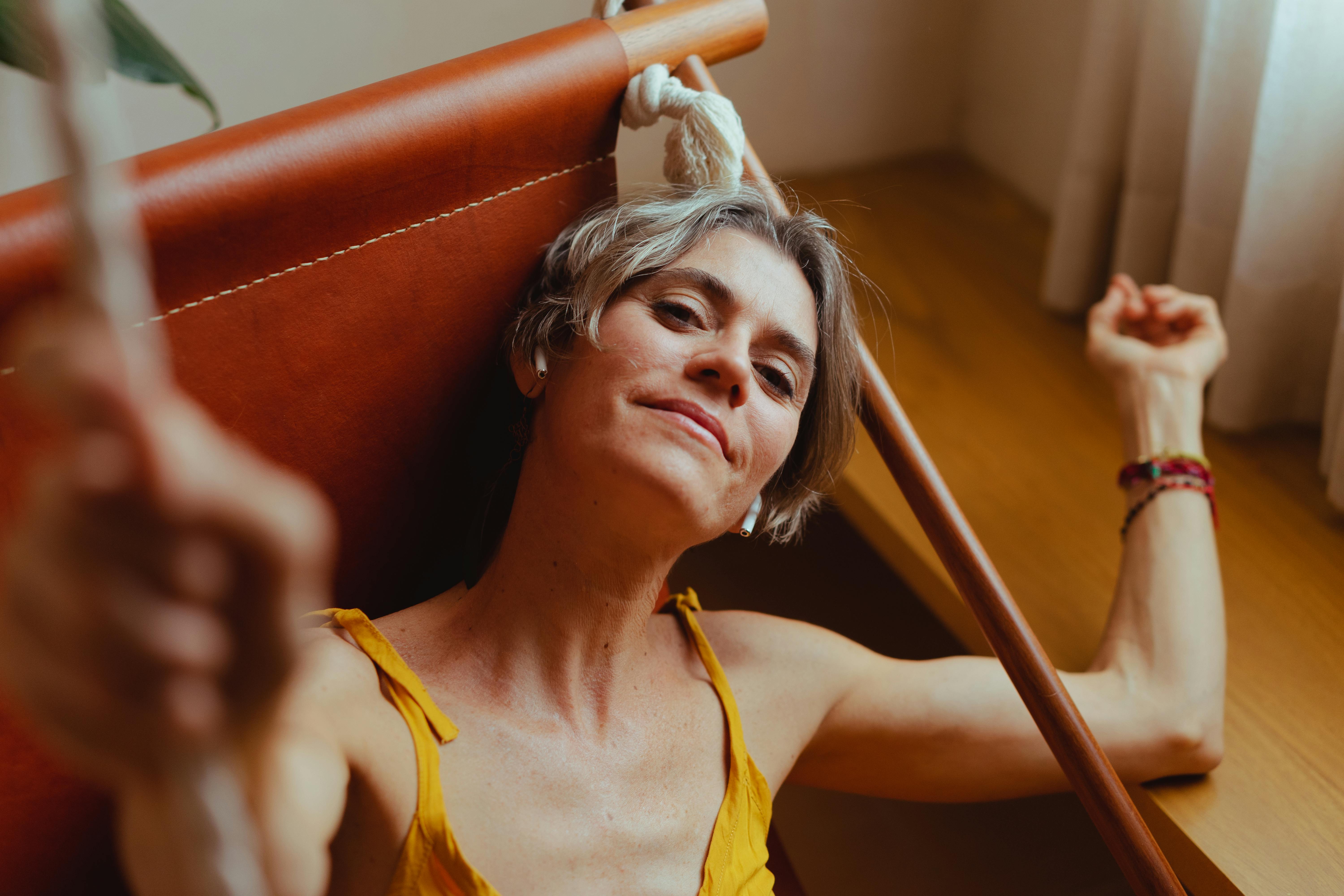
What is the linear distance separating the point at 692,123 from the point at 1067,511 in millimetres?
767

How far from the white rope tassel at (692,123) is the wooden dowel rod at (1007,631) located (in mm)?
49

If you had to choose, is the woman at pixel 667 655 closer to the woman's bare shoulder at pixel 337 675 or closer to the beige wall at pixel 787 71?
the woman's bare shoulder at pixel 337 675

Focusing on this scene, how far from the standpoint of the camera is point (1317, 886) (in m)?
0.98

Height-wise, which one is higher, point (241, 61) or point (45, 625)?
point (45, 625)

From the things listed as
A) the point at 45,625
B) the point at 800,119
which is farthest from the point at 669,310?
the point at 800,119

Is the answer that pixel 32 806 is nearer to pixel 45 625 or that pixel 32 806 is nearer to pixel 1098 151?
pixel 45 625

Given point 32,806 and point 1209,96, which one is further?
point 1209,96

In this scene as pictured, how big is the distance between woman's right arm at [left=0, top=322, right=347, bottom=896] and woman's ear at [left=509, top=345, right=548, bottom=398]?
70cm

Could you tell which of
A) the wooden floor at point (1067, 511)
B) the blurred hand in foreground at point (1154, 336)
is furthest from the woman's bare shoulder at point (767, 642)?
the blurred hand in foreground at point (1154, 336)

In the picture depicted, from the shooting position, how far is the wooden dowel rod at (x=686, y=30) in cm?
103

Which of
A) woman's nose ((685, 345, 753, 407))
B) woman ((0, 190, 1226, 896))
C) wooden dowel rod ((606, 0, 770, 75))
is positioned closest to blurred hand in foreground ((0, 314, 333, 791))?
woman ((0, 190, 1226, 896))

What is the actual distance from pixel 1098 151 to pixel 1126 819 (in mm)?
1055

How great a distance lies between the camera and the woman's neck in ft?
2.91

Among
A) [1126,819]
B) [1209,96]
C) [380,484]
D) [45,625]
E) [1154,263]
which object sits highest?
[45,625]
